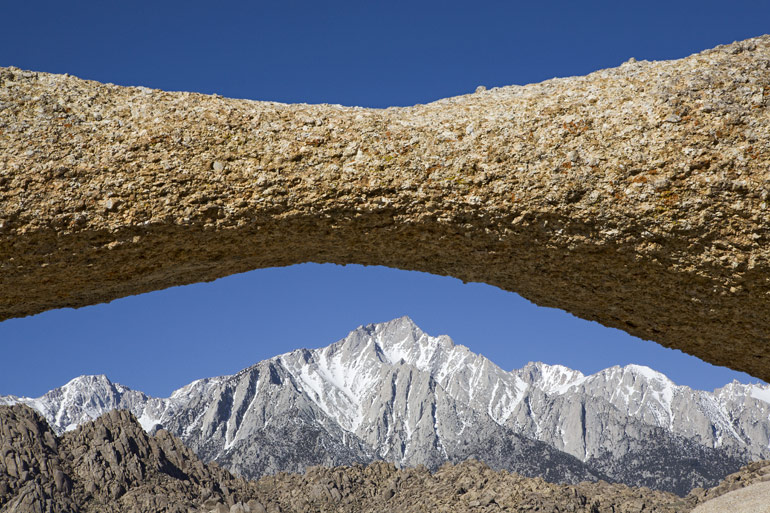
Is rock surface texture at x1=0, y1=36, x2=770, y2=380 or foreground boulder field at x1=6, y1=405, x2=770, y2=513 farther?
foreground boulder field at x1=6, y1=405, x2=770, y2=513

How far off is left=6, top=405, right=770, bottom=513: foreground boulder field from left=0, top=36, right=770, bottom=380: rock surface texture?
67865 millimetres

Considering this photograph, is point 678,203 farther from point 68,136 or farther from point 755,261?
point 68,136

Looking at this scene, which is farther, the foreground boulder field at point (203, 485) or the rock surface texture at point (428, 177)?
the foreground boulder field at point (203, 485)

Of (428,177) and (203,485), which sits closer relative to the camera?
(428,177)

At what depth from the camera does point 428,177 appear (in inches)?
358

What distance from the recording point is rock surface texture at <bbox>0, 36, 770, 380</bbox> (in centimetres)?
875

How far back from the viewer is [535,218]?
9125mm

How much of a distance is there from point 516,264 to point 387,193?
2305 millimetres

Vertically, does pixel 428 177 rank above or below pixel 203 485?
above

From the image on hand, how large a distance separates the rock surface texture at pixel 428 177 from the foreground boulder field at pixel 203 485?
67865mm

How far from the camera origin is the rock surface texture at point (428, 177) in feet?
28.7

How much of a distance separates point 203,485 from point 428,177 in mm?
94533

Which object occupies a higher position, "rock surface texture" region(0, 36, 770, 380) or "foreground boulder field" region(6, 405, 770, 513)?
"rock surface texture" region(0, 36, 770, 380)

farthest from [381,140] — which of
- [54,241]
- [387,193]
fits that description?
[54,241]
